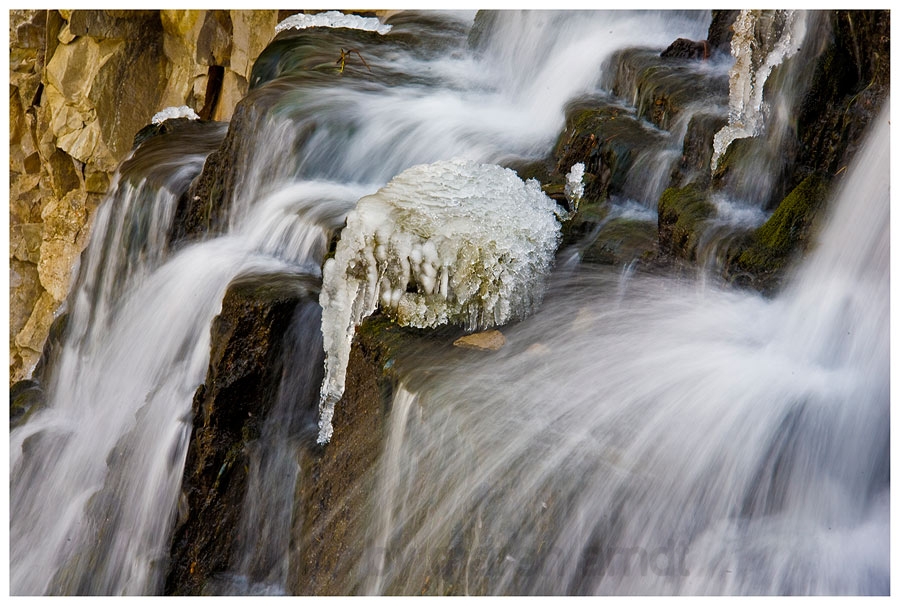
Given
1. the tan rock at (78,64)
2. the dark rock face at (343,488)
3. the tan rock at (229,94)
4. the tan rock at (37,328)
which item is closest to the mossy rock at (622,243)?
the dark rock face at (343,488)

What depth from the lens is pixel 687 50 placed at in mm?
4297

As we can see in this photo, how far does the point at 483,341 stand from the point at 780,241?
958mm

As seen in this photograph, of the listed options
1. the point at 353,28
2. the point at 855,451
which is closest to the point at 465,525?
the point at 855,451

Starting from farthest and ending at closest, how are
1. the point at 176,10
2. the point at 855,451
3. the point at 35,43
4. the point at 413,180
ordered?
the point at 35,43 → the point at 176,10 → the point at 413,180 → the point at 855,451

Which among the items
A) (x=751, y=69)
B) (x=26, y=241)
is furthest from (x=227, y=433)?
(x=26, y=241)

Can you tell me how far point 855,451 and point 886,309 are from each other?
18.0 inches

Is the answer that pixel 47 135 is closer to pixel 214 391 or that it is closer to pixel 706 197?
pixel 214 391

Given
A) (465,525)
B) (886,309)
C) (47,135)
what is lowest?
(47,135)

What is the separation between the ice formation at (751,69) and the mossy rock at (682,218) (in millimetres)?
170

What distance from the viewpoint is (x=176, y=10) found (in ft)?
26.1

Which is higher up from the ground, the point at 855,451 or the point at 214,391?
the point at 855,451

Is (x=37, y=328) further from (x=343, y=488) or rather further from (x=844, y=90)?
(x=844, y=90)

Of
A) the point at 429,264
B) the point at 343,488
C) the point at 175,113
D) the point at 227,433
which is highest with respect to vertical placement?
the point at 429,264

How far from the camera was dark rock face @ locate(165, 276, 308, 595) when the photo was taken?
3256 mm
